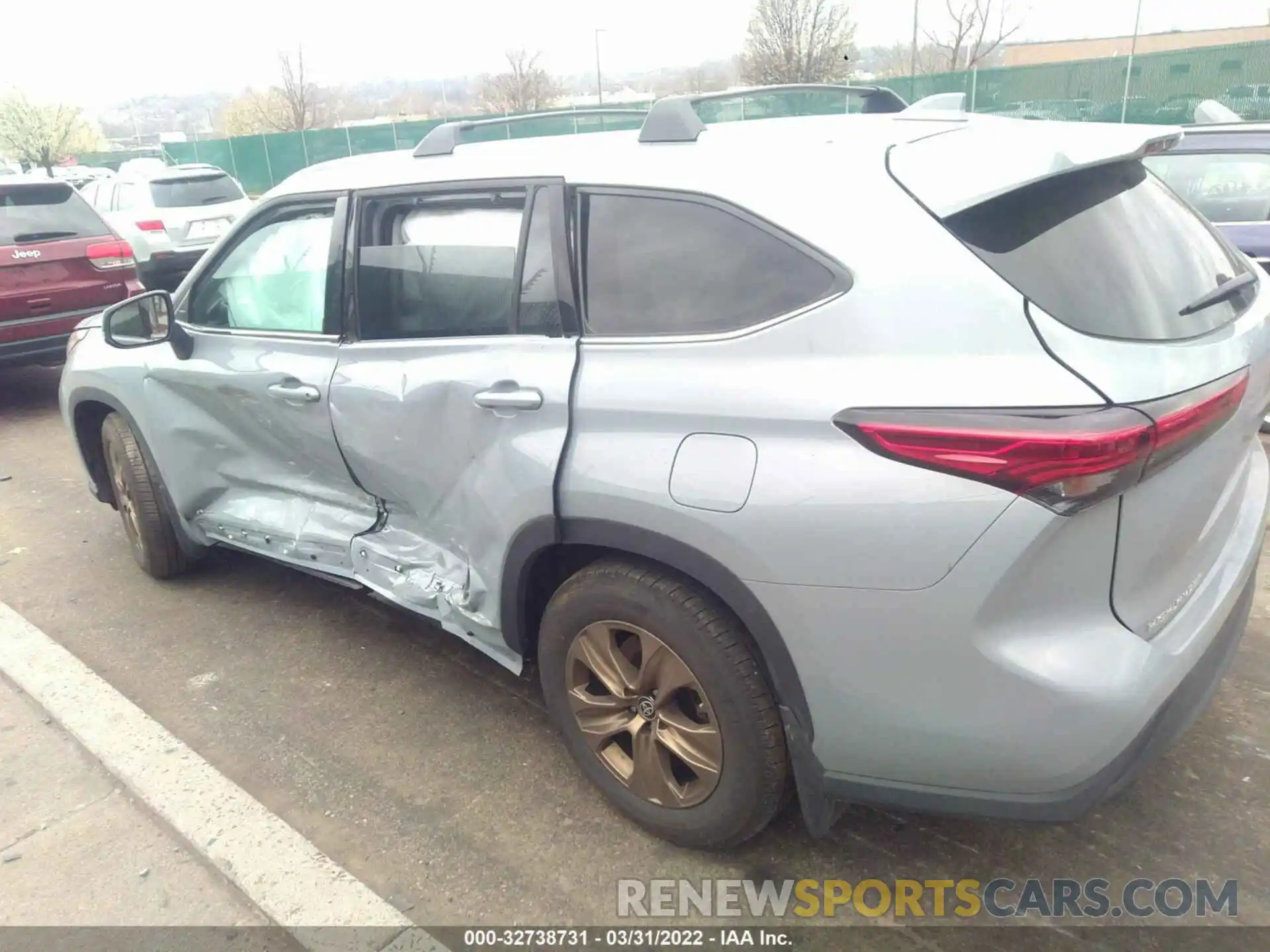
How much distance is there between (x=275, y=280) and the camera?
355 cm

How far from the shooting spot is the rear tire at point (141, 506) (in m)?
4.15

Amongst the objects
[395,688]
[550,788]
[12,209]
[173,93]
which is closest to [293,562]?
[395,688]

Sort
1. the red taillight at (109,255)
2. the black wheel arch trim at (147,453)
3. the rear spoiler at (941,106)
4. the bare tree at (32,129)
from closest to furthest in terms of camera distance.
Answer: the rear spoiler at (941,106)
the black wheel arch trim at (147,453)
the red taillight at (109,255)
the bare tree at (32,129)

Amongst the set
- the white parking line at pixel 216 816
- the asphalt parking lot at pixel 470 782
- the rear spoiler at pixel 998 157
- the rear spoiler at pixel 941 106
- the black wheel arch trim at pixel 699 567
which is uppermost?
the rear spoiler at pixel 941 106

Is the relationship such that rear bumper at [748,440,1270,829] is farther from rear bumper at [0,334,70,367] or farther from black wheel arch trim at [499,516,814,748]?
rear bumper at [0,334,70,367]

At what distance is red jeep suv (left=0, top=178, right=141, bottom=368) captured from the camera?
735cm

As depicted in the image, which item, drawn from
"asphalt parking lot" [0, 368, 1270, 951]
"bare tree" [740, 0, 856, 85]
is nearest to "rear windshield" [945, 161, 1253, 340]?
"asphalt parking lot" [0, 368, 1270, 951]

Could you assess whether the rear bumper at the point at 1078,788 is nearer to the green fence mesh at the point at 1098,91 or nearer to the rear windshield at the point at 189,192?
the green fence mesh at the point at 1098,91

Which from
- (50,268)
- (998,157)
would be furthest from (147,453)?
(50,268)

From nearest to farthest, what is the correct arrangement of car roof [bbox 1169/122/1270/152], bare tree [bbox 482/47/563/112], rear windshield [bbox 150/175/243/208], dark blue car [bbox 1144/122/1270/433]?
dark blue car [bbox 1144/122/1270/433] < car roof [bbox 1169/122/1270/152] < rear windshield [bbox 150/175/243/208] < bare tree [bbox 482/47/563/112]

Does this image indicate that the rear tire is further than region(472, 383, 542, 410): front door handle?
Yes

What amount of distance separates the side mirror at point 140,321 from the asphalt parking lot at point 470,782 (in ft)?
3.82

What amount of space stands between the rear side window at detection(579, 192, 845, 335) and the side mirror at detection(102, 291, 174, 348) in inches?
82.2

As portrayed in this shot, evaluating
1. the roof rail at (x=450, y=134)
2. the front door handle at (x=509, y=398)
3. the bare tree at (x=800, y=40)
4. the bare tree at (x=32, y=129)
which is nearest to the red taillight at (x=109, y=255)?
the roof rail at (x=450, y=134)
